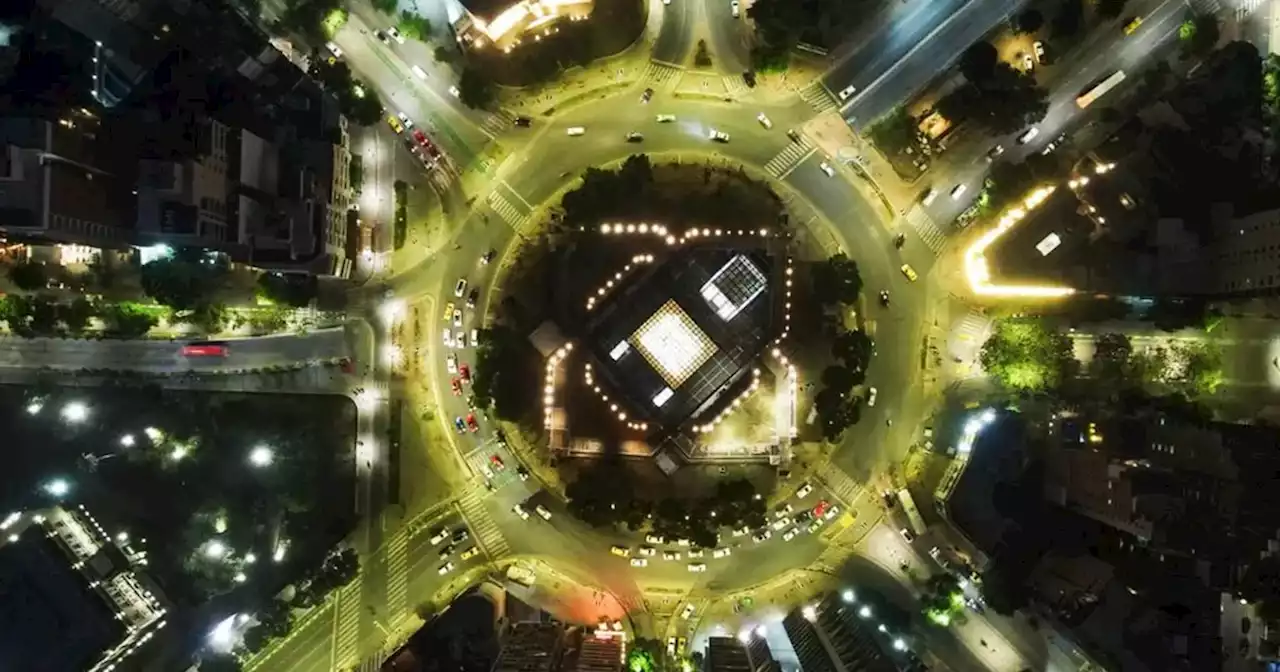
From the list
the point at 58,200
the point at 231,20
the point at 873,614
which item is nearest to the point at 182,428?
the point at 58,200

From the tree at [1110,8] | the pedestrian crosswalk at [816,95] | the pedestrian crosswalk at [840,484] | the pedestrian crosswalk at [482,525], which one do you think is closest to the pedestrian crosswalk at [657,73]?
the pedestrian crosswalk at [816,95]

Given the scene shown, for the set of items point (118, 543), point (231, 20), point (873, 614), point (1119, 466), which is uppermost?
point (231, 20)

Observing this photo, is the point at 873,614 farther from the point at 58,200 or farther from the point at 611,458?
the point at 58,200

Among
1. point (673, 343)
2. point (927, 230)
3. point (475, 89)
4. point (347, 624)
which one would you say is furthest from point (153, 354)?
point (927, 230)

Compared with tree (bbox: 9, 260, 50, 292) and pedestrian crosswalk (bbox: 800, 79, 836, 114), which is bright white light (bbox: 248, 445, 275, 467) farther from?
pedestrian crosswalk (bbox: 800, 79, 836, 114)

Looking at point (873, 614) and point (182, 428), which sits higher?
point (182, 428)

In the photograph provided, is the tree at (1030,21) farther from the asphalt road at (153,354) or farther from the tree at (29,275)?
the tree at (29,275)

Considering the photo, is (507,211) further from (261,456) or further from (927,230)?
(927,230)
